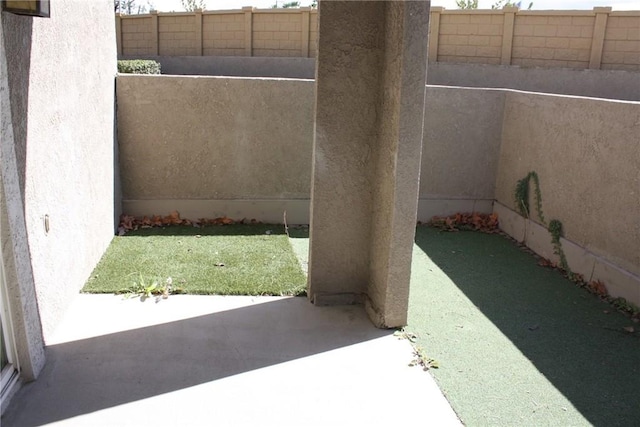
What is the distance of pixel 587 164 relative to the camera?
5.40 meters

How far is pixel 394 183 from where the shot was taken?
392 cm

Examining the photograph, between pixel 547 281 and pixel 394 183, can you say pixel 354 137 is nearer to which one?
pixel 394 183

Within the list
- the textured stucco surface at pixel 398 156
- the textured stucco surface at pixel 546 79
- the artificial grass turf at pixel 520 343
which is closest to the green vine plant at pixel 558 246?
the artificial grass turf at pixel 520 343

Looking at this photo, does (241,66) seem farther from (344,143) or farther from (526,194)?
(344,143)

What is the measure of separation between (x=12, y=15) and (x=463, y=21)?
12.4 meters

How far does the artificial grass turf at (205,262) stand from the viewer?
4793mm

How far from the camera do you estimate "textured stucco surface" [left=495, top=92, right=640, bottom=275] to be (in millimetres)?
4828

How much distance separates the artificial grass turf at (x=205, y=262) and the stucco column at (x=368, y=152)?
616 millimetres

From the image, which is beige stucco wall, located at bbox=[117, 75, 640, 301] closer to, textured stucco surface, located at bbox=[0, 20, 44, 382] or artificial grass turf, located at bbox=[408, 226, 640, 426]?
artificial grass turf, located at bbox=[408, 226, 640, 426]

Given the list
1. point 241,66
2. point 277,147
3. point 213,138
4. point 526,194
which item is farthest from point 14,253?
point 241,66

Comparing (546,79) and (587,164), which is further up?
(546,79)

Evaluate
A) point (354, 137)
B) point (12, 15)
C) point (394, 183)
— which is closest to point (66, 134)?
point (12, 15)

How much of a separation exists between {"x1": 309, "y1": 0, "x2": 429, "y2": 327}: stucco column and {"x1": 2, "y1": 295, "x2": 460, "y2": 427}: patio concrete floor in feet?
1.07

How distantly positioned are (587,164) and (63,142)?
478cm
